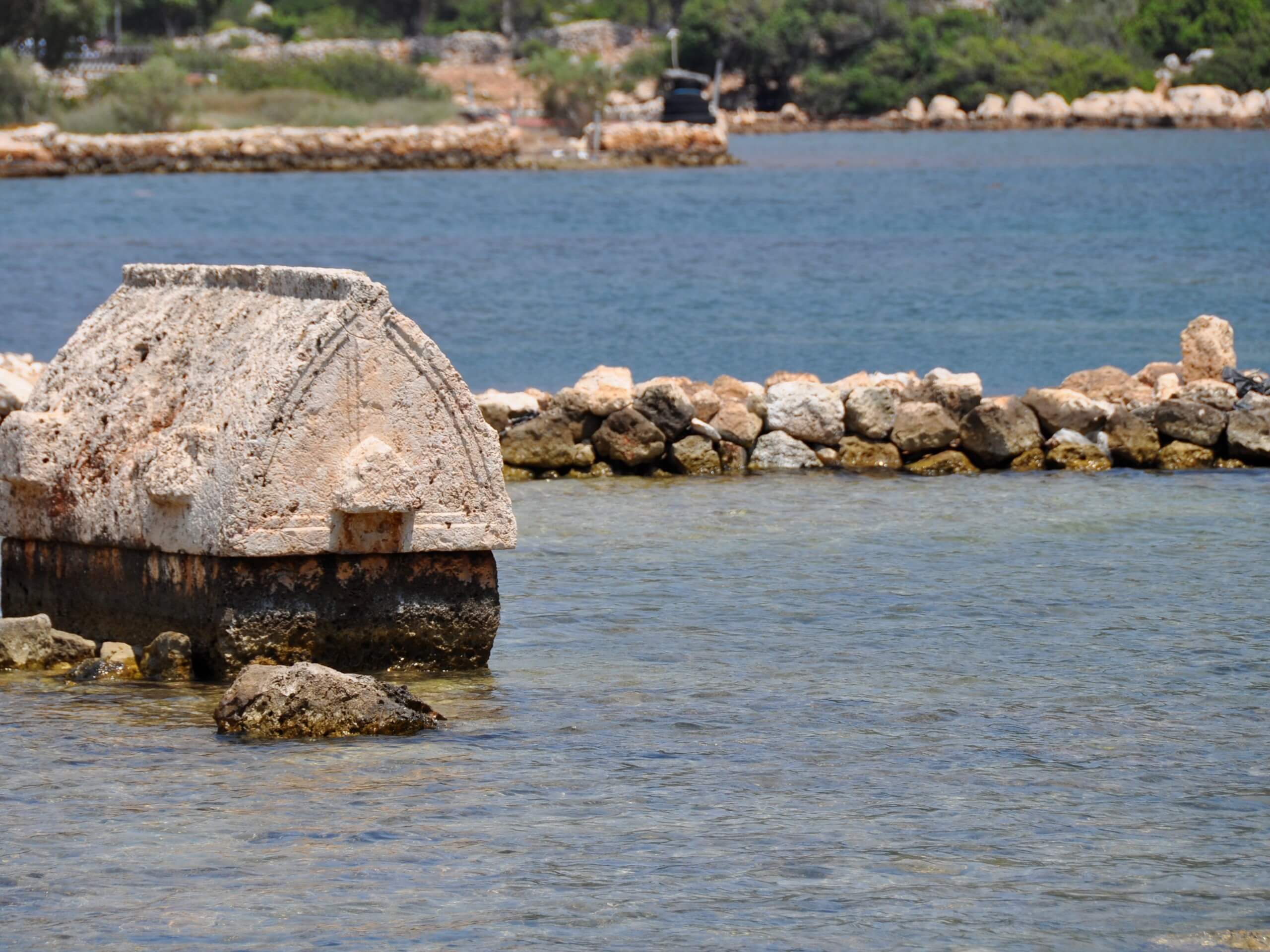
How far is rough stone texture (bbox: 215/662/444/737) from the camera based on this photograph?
7379 millimetres

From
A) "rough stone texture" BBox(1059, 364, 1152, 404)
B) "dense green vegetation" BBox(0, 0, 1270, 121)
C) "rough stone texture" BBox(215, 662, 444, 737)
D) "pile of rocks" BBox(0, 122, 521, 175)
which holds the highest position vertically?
"dense green vegetation" BBox(0, 0, 1270, 121)

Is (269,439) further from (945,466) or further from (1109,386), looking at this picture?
(1109,386)

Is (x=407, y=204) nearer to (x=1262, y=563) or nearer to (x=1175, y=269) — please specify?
(x=1175, y=269)

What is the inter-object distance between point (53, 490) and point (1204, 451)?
838 centimetres

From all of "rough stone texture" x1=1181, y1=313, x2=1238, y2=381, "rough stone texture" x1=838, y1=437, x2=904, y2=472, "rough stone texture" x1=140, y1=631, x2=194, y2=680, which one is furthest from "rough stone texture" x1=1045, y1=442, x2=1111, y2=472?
"rough stone texture" x1=140, y1=631, x2=194, y2=680

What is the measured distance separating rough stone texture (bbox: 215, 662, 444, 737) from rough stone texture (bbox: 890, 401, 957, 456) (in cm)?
735

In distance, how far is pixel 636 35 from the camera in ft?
402

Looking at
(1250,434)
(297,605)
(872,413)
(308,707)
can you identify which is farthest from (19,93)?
(308,707)

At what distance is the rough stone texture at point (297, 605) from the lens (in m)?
8.03

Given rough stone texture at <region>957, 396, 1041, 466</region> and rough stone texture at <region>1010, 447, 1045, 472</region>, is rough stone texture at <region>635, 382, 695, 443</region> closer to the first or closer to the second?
rough stone texture at <region>957, 396, 1041, 466</region>

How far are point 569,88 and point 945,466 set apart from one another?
68.6 meters

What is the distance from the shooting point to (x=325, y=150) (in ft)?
226

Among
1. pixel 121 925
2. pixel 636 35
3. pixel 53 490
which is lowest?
pixel 121 925

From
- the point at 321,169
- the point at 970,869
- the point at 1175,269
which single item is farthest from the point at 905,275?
the point at 321,169
